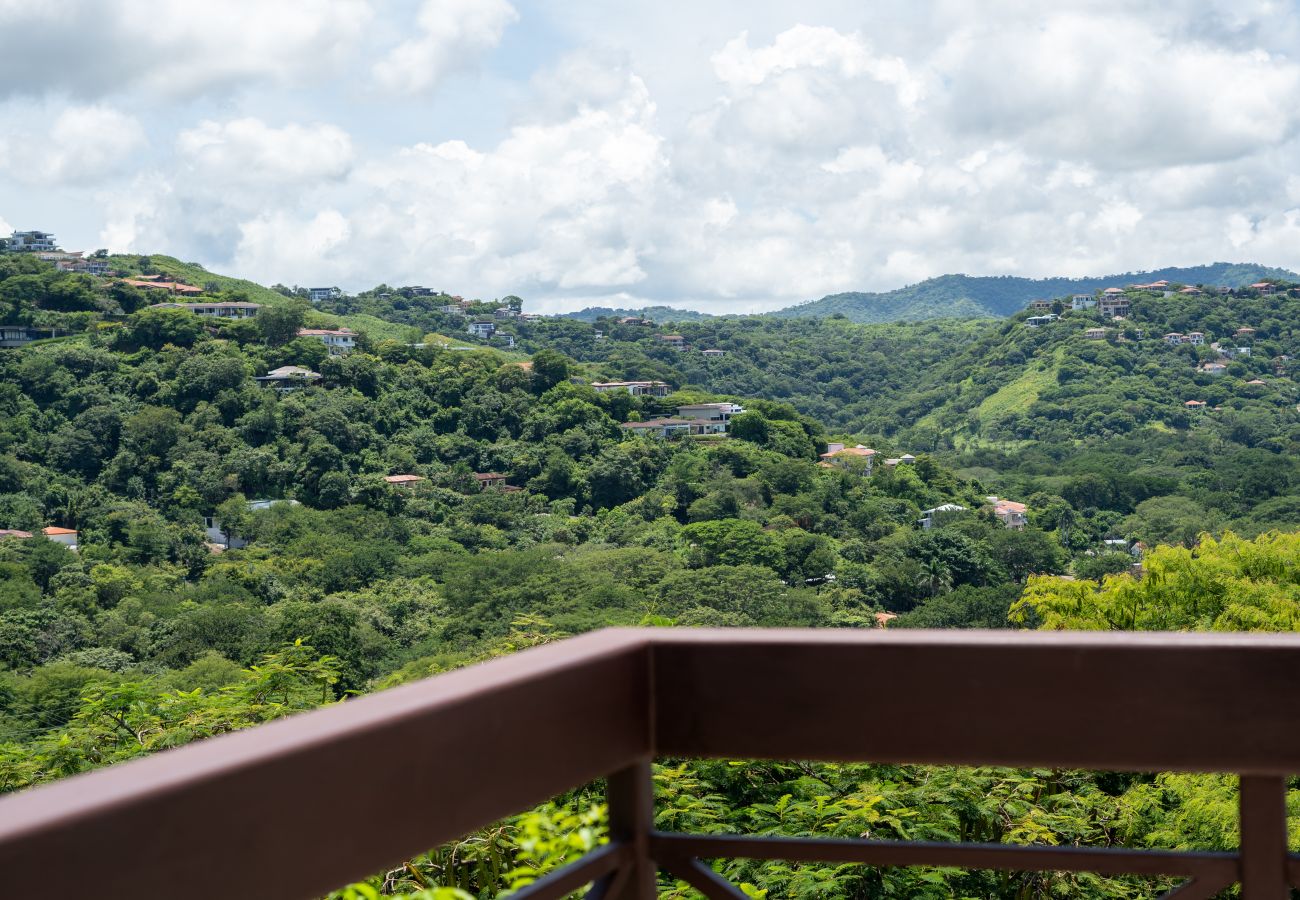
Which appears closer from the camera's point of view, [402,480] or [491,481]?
[402,480]

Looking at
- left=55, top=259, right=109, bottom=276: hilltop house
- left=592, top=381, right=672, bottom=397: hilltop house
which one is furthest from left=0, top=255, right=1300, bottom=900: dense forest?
left=55, top=259, right=109, bottom=276: hilltop house

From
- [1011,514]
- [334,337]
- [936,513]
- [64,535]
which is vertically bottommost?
[1011,514]

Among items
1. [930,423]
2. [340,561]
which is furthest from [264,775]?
[930,423]

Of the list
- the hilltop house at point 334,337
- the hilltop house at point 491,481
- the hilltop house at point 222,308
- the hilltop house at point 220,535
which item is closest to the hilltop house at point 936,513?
the hilltop house at point 491,481

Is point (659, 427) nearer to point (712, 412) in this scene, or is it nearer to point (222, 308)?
point (712, 412)

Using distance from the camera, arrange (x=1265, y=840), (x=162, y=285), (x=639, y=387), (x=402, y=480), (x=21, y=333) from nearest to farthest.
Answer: (x=1265, y=840) → (x=402, y=480) → (x=21, y=333) → (x=162, y=285) → (x=639, y=387)

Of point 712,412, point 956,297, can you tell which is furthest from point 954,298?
point 712,412

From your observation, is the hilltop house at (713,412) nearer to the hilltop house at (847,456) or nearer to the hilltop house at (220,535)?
the hilltop house at (847,456)
